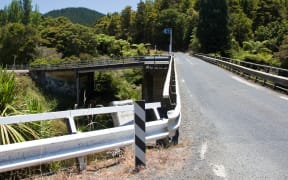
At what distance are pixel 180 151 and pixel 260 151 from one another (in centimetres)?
159

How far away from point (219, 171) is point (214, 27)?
76.6 m

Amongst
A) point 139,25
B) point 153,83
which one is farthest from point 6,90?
point 139,25

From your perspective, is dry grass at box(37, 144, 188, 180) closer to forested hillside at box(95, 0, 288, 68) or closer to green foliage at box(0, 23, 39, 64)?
forested hillside at box(95, 0, 288, 68)

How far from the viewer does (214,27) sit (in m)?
79.6

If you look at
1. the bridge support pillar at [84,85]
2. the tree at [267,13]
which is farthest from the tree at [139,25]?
the bridge support pillar at [84,85]

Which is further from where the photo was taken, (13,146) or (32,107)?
(32,107)

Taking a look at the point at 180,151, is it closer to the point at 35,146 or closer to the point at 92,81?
the point at 35,146

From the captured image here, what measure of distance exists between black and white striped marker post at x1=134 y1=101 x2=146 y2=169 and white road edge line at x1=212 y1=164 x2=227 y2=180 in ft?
3.88

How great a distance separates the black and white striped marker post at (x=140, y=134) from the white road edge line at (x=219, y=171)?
3.88ft

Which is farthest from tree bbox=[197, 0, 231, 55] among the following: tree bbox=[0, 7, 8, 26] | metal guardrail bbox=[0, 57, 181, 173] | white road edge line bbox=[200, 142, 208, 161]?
metal guardrail bbox=[0, 57, 181, 173]

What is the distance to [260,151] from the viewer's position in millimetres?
7219

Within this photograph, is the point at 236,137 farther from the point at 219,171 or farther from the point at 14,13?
the point at 14,13

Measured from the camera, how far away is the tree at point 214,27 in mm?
78625

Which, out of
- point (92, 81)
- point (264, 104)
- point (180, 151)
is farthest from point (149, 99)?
point (180, 151)
